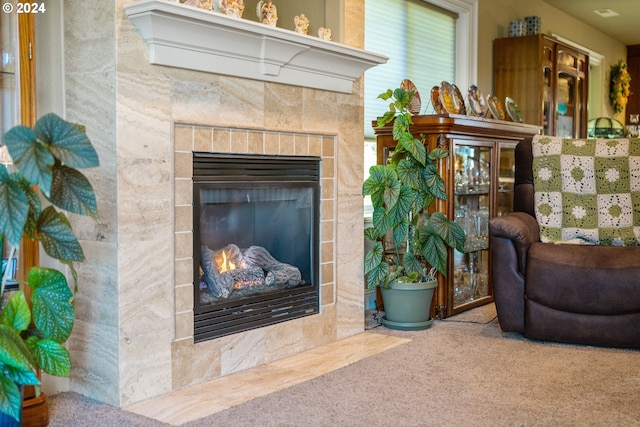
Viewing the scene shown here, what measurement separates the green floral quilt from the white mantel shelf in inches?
47.7

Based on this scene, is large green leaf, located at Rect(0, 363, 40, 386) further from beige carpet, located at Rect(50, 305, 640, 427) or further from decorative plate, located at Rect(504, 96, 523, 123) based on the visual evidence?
decorative plate, located at Rect(504, 96, 523, 123)

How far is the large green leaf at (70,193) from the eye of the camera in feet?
6.73

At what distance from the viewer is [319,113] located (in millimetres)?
3348

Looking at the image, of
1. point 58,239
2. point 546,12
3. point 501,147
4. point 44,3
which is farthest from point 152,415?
point 546,12

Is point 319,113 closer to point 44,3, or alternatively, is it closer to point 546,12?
point 44,3

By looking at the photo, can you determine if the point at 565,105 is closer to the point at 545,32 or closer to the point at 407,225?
the point at 545,32

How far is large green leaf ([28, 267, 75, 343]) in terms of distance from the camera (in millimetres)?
2094

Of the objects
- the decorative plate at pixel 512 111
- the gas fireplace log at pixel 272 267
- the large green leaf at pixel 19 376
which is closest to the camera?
the large green leaf at pixel 19 376

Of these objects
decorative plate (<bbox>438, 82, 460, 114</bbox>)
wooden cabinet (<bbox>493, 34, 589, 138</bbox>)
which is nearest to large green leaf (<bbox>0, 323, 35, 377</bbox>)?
decorative plate (<bbox>438, 82, 460, 114</bbox>)

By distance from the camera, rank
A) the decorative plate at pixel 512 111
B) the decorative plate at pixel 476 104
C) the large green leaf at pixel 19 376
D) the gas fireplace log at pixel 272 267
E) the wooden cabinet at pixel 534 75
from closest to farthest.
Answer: the large green leaf at pixel 19 376
the gas fireplace log at pixel 272 267
the decorative plate at pixel 476 104
the decorative plate at pixel 512 111
the wooden cabinet at pixel 534 75

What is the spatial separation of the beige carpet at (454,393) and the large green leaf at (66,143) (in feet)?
2.93

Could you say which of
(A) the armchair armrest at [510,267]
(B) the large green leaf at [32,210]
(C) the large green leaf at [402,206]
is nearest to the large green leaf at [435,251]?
(C) the large green leaf at [402,206]

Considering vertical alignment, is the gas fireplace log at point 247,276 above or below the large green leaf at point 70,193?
below

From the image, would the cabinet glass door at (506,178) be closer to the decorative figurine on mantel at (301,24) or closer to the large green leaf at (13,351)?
the decorative figurine on mantel at (301,24)
